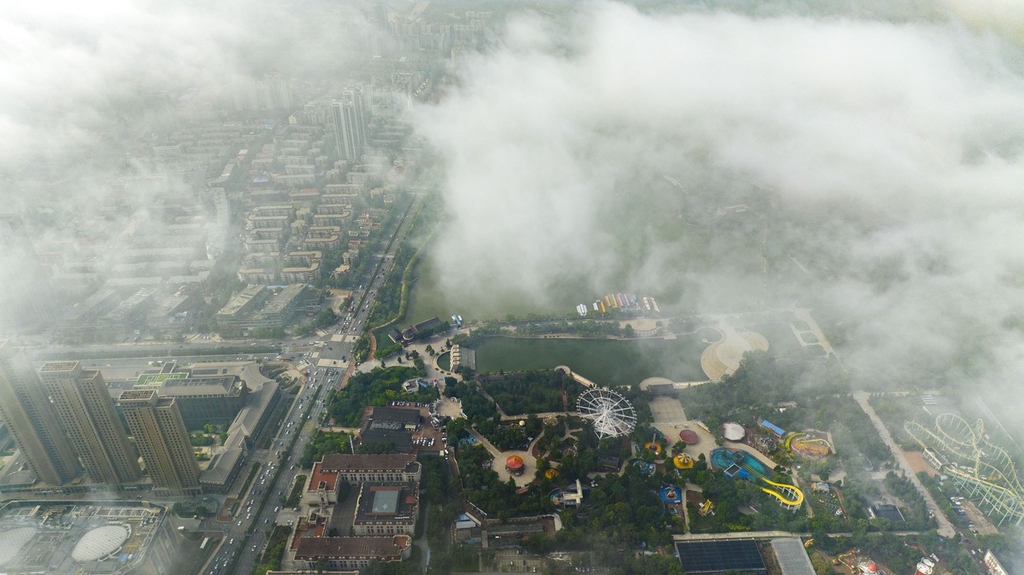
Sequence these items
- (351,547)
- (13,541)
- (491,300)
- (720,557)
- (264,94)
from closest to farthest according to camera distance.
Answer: (13,541)
(351,547)
(720,557)
(491,300)
(264,94)

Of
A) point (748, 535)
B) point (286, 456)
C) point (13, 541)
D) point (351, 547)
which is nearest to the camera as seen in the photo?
point (13, 541)

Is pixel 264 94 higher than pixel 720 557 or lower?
higher

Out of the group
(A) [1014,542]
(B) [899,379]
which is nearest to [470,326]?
(B) [899,379]

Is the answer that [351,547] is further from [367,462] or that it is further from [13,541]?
[13,541]

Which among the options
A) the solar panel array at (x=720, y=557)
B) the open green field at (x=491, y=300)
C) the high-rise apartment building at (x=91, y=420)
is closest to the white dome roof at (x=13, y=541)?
the high-rise apartment building at (x=91, y=420)

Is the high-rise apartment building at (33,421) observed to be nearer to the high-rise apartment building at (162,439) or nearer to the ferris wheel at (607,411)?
the high-rise apartment building at (162,439)

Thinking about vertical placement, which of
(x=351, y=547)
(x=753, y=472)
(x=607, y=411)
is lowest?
(x=753, y=472)

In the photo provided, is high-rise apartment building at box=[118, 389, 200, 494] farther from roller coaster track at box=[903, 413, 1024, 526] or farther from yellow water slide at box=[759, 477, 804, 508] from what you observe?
roller coaster track at box=[903, 413, 1024, 526]

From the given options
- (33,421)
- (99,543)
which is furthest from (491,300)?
(99,543)
